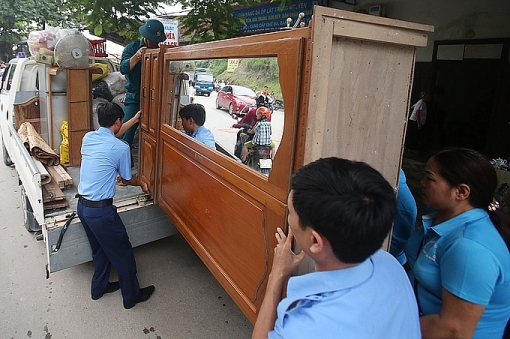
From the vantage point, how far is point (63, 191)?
3547mm

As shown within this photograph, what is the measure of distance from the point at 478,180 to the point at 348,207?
0.79 meters

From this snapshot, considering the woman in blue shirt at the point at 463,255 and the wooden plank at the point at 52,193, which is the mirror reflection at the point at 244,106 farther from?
the wooden plank at the point at 52,193

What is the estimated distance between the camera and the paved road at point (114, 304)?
2.86 m

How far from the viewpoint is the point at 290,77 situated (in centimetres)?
146

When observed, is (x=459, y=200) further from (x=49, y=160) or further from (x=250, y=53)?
(x=49, y=160)

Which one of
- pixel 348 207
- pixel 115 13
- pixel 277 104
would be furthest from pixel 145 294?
pixel 115 13

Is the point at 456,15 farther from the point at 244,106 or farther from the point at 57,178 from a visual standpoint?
the point at 57,178

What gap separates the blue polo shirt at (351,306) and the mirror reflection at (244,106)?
0.77 m

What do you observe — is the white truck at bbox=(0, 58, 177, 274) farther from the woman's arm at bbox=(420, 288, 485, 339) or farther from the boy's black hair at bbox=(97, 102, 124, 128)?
the woman's arm at bbox=(420, 288, 485, 339)

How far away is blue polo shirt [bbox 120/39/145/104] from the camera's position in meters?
3.87

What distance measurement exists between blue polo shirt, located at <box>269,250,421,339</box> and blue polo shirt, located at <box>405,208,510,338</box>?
0.98 ft

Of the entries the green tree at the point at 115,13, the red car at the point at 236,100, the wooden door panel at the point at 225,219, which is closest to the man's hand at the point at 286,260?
the wooden door panel at the point at 225,219

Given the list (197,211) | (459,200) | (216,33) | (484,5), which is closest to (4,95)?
(216,33)

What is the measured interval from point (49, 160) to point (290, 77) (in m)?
3.41
